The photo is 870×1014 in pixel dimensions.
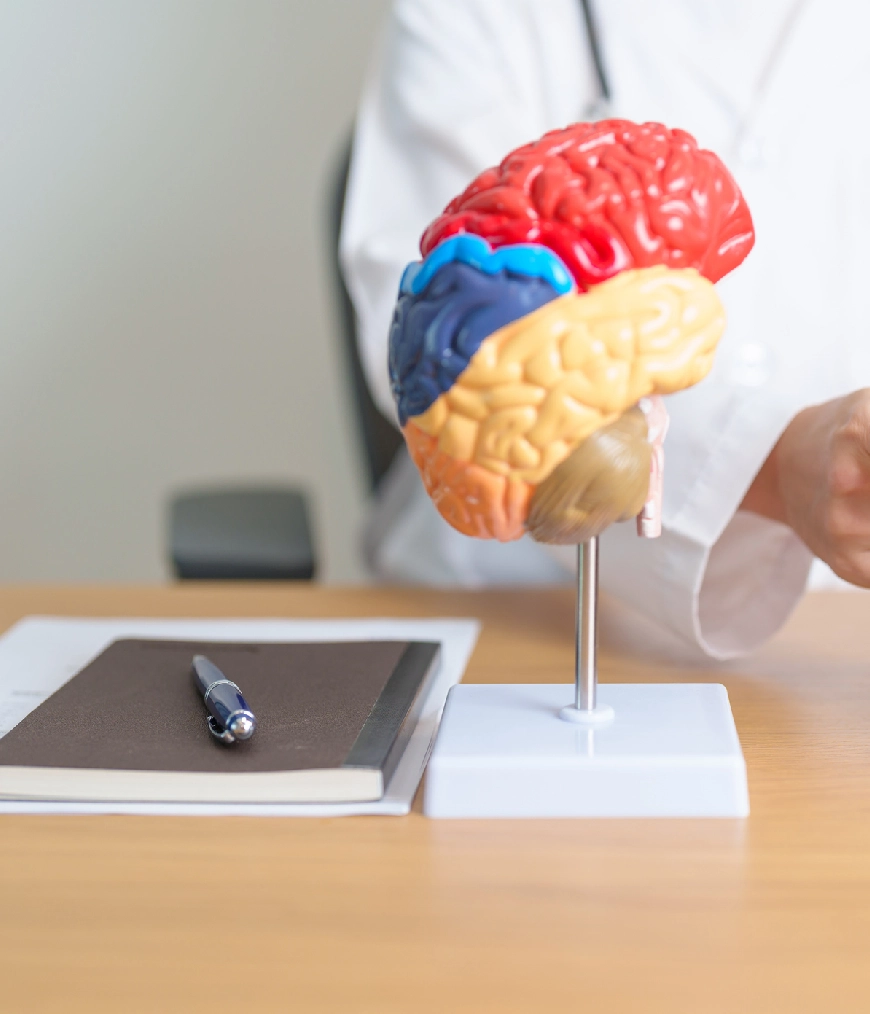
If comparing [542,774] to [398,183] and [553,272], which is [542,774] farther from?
[398,183]

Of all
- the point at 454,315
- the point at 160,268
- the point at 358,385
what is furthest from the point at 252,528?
the point at 160,268

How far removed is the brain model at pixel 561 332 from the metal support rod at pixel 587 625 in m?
0.05

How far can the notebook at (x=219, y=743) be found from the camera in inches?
18.3

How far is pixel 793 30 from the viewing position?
0.83m

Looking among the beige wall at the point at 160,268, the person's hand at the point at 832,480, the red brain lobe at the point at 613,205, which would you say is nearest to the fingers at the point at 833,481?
the person's hand at the point at 832,480

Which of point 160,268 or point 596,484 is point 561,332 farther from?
point 160,268

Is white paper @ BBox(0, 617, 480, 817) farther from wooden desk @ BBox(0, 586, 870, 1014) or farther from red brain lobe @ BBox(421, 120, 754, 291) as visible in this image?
red brain lobe @ BBox(421, 120, 754, 291)

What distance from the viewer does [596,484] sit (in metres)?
0.42

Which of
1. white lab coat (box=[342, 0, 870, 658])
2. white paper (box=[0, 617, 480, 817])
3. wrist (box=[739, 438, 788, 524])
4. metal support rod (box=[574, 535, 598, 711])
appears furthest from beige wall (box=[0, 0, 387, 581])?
metal support rod (box=[574, 535, 598, 711])

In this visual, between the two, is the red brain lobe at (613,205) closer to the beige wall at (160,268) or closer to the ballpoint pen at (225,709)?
the ballpoint pen at (225,709)

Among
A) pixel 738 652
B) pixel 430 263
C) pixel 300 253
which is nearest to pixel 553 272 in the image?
pixel 430 263

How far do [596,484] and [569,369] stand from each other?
0.04 metres

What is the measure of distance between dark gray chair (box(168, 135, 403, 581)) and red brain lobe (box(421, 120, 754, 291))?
0.50m

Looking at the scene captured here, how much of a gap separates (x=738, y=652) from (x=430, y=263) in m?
0.32
